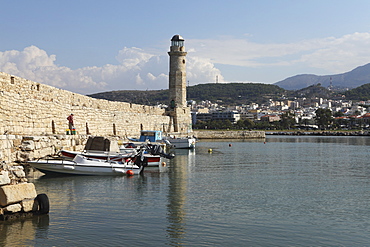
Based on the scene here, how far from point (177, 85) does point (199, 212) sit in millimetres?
31751

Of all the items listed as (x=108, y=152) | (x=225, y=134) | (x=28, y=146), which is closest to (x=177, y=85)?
(x=225, y=134)

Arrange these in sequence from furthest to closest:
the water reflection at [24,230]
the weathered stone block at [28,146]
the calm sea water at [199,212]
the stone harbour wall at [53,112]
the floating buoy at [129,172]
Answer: the floating buoy at [129,172]
the stone harbour wall at [53,112]
the weathered stone block at [28,146]
the calm sea water at [199,212]
the water reflection at [24,230]

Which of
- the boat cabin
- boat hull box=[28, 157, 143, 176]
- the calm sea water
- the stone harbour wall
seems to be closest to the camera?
the calm sea water

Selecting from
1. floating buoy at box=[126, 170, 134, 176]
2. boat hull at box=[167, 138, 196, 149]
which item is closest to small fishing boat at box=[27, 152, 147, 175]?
floating buoy at box=[126, 170, 134, 176]

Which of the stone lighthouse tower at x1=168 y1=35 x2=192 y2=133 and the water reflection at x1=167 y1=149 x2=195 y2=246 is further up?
the stone lighthouse tower at x1=168 y1=35 x2=192 y2=133

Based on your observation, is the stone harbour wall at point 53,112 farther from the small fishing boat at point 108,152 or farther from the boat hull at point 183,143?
the boat hull at point 183,143

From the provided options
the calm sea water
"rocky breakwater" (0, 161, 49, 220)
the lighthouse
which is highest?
the lighthouse

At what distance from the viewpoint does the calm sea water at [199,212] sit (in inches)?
290

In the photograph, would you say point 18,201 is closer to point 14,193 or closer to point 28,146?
point 14,193

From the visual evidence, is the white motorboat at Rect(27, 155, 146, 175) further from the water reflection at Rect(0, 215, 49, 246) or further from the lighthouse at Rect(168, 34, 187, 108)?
the lighthouse at Rect(168, 34, 187, 108)

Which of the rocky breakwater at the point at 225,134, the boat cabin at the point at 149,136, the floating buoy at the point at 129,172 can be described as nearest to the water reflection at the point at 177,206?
the floating buoy at the point at 129,172

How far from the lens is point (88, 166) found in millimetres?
14211

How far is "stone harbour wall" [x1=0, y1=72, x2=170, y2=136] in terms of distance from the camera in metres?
14.6

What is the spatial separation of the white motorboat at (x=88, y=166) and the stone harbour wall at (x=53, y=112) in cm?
150
